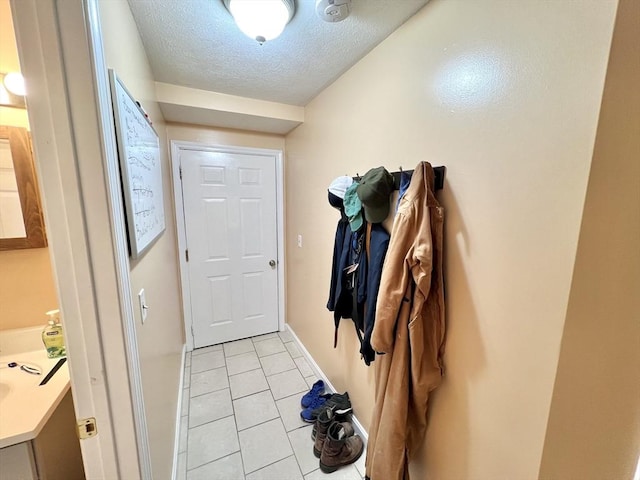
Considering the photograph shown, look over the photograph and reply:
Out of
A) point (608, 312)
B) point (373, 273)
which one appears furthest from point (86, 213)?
point (608, 312)

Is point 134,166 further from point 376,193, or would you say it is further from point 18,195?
point 376,193

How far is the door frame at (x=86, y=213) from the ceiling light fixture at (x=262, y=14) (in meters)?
0.60

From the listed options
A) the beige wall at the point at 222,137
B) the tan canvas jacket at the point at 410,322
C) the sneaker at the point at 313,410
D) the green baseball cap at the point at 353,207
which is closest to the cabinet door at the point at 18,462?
the tan canvas jacket at the point at 410,322

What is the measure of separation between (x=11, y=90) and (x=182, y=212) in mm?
1263

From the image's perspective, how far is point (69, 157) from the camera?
59 cm

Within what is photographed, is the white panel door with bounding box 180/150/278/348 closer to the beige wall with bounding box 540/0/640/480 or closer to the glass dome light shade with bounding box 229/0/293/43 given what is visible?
the glass dome light shade with bounding box 229/0/293/43

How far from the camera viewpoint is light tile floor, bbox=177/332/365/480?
1.42 metres

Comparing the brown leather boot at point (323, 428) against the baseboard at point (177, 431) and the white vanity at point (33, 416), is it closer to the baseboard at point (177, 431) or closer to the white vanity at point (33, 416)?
the baseboard at point (177, 431)

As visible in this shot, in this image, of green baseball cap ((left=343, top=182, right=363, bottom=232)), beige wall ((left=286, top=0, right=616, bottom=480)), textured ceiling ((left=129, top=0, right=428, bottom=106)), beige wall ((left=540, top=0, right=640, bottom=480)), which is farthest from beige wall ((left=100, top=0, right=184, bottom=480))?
beige wall ((left=540, top=0, right=640, bottom=480))

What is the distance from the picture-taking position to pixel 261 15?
104 centimetres

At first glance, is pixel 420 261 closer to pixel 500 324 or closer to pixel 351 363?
pixel 500 324

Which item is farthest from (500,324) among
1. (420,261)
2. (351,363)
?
(351,363)

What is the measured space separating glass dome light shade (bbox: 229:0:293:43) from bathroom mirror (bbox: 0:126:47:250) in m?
1.06

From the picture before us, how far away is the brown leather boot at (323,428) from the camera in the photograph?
150cm
